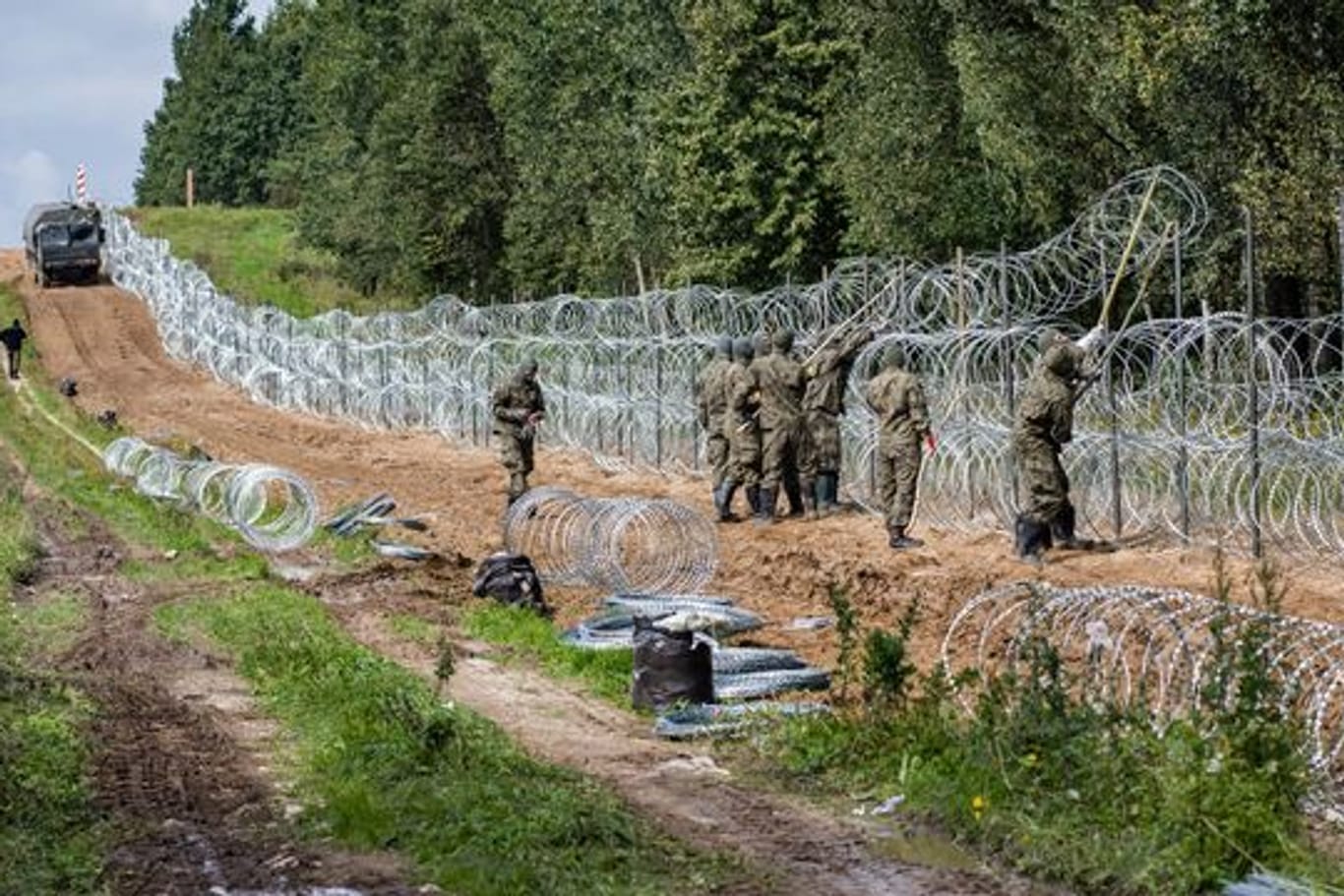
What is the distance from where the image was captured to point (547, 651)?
16.6 metres

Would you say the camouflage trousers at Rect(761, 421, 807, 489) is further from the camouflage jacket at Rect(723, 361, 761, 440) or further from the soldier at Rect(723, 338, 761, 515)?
the camouflage jacket at Rect(723, 361, 761, 440)

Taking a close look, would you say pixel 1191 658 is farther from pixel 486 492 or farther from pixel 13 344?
pixel 13 344

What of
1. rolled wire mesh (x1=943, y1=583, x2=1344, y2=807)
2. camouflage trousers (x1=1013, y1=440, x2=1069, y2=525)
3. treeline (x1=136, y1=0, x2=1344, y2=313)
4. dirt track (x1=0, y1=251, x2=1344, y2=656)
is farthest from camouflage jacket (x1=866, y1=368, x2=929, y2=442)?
treeline (x1=136, y1=0, x2=1344, y2=313)

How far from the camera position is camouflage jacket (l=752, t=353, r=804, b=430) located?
2345cm

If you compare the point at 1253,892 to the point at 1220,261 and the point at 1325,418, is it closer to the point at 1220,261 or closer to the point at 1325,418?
the point at 1325,418

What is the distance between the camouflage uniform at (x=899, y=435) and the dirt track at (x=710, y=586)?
0.42m

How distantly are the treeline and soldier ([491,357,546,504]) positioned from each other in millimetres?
9903

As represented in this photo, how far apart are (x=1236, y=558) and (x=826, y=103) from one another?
29567 mm

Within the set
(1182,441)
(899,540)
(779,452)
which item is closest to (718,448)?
(779,452)

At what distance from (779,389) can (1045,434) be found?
15.5 feet

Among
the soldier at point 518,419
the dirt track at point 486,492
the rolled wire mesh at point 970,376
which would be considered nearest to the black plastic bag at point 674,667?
the dirt track at point 486,492

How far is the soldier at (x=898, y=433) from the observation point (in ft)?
67.7

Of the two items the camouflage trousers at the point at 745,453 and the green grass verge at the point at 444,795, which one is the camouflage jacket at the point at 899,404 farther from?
the green grass verge at the point at 444,795

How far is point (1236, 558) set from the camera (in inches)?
742
